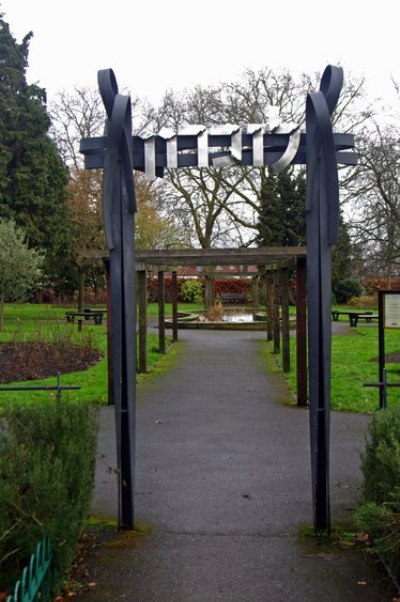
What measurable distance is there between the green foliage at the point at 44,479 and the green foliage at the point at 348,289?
3749 cm

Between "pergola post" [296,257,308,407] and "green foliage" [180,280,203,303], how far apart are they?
3527 centimetres

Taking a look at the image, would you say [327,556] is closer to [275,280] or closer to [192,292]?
[275,280]

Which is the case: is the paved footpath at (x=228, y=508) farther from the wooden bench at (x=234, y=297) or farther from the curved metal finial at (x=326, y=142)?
the wooden bench at (x=234, y=297)

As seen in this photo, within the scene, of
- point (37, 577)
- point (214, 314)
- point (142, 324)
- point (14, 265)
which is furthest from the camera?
point (214, 314)

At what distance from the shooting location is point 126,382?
193 inches

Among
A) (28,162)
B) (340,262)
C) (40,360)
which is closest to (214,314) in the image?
(340,262)

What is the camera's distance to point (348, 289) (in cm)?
4106

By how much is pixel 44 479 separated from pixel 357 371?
1040cm

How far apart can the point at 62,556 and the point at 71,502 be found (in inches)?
13.2

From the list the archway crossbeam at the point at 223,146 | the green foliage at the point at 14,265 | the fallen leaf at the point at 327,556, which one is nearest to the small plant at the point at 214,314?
the green foliage at the point at 14,265

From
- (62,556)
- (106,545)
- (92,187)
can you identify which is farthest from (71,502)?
(92,187)

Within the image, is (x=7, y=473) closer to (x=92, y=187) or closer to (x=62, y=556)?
(x=62, y=556)

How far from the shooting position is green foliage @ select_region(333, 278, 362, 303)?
4103 cm

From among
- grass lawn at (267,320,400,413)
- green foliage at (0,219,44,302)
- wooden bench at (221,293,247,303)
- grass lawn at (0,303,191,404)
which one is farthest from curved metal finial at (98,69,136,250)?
wooden bench at (221,293,247,303)
